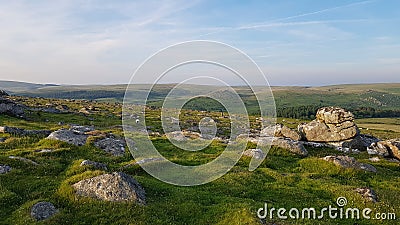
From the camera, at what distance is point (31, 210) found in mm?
17922

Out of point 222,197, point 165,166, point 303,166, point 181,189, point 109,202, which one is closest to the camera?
point 109,202

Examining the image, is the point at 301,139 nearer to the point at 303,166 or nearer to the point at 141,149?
the point at 303,166

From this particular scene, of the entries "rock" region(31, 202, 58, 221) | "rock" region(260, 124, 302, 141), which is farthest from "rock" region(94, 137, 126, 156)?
"rock" region(260, 124, 302, 141)

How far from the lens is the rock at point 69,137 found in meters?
34.3

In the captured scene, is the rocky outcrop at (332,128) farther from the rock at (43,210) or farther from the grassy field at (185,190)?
the rock at (43,210)

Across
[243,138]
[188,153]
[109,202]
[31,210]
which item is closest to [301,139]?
[243,138]

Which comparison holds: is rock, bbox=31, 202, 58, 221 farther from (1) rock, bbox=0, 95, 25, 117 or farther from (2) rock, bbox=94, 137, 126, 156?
(1) rock, bbox=0, 95, 25, 117

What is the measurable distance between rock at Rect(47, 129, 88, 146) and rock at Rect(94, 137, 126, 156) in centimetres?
170

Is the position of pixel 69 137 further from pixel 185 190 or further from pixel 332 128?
pixel 332 128

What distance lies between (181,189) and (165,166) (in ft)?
19.4

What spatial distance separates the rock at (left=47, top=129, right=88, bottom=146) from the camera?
34.3 metres

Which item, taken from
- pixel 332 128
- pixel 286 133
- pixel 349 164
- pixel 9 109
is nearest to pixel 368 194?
pixel 349 164

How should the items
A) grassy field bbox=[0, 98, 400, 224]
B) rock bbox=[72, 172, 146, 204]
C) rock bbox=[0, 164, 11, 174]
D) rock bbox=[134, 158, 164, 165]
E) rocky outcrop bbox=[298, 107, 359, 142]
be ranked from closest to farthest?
1. grassy field bbox=[0, 98, 400, 224]
2. rock bbox=[72, 172, 146, 204]
3. rock bbox=[0, 164, 11, 174]
4. rock bbox=[134, 158, 164, 165]
5. rocky outcrop bbox=[298, 107, 359, 142]

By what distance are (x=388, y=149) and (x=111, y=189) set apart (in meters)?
37.3
